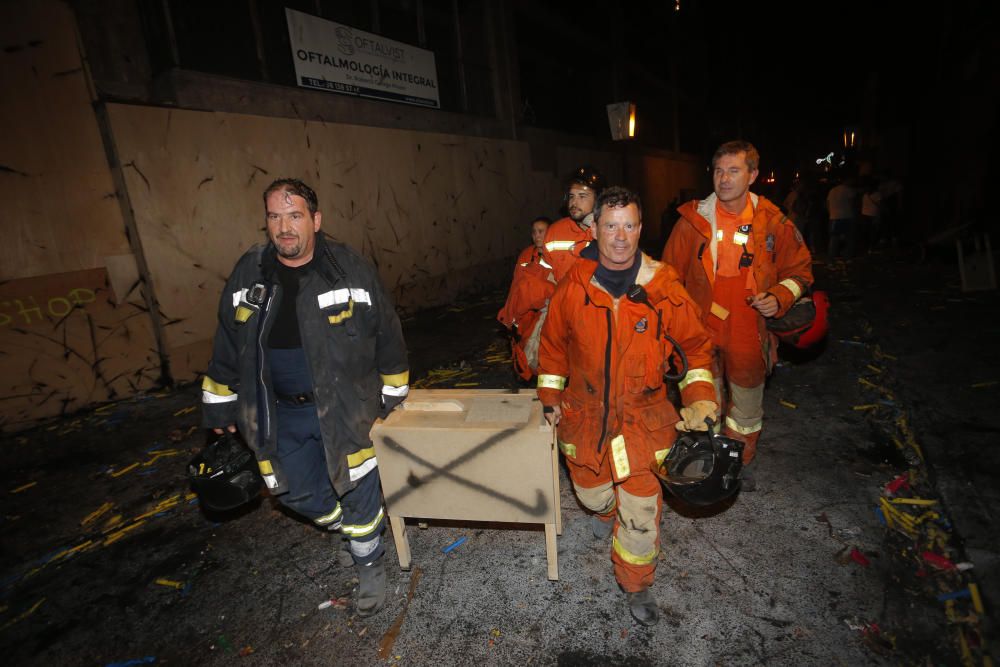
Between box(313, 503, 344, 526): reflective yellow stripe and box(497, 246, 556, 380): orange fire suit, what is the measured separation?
6.31 feet

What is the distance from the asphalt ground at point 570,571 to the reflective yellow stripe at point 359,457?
969 millimetres

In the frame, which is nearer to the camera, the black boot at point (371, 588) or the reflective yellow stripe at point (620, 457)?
the reflective yellow stripe at point (620, 457)

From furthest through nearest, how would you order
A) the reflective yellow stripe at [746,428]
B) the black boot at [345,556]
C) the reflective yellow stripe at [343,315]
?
the reflective yellow stripe at [746,428] → the black boot at [345,556] → the reflective yellow stripe at [343,315]

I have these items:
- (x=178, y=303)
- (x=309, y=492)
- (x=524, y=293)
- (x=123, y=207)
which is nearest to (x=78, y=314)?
(x=178, y=303)

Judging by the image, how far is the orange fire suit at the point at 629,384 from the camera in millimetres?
2648

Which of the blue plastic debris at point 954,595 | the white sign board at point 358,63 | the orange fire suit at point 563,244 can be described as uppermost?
the white sign board at point 358,63

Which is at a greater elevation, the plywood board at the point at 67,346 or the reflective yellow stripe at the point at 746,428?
the plywood board at the point at 67,346

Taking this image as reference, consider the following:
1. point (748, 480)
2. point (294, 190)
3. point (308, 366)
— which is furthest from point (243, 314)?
point (748, 480)

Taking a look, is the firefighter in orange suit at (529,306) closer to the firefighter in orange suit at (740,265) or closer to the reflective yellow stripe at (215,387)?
the firefighter in orange suit at (740,265)

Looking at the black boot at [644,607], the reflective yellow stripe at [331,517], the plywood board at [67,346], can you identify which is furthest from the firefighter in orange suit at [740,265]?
the plywood board at [67,346]

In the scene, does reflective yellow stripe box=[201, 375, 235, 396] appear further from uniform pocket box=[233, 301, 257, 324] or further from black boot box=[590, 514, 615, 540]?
black boot box=[590, 514, 615, 540]

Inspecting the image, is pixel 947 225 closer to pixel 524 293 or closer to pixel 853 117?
pixel 524 293

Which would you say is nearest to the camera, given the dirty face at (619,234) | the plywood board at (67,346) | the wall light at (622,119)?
the dirty face at (619,234)

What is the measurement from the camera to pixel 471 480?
9.46 ft
